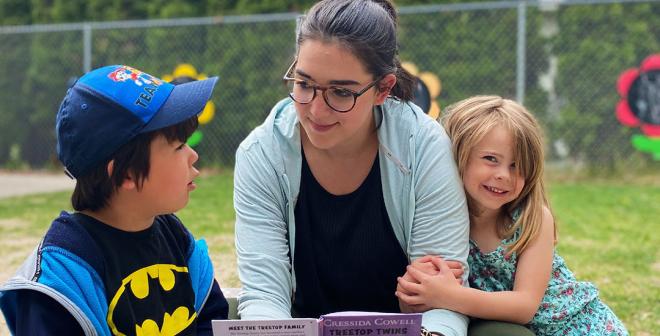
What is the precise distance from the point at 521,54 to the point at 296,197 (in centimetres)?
659

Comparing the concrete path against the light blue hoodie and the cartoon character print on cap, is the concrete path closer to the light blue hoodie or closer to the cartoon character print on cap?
the light blue hoodie

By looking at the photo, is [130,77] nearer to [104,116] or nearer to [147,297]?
[104,116]

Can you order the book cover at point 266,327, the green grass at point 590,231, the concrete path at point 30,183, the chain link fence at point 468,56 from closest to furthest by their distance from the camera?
the book cover at point 266,327
the green grass at point 590,231
the chain link fence at point 468,56
the concrete path at point 30,183

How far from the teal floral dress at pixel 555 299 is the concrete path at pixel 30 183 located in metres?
6.60

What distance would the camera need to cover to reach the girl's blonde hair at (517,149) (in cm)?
240

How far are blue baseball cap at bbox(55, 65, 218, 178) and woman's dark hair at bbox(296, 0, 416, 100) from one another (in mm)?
470

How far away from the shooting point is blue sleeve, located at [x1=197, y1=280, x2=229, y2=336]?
2320mm

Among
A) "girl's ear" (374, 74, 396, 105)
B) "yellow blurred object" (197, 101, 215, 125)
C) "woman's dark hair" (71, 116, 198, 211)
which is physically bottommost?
"woman's dark hair" (71, 116, 198, 211)

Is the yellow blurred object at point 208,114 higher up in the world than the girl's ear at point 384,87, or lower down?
higher up

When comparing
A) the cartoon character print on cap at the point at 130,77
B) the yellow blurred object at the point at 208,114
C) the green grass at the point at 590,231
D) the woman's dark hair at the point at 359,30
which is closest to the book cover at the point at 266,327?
the cartoon character print on cap at the point at 130,77

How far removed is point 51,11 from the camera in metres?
11.3

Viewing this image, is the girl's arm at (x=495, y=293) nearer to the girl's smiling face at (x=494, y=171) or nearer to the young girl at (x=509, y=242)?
the young girl at (x=509, y=242)

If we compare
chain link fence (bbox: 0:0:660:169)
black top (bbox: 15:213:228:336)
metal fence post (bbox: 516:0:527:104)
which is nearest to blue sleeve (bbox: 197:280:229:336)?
black top (bbox: 15:213:228:336)

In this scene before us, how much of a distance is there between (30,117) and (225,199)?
14.8 feet
